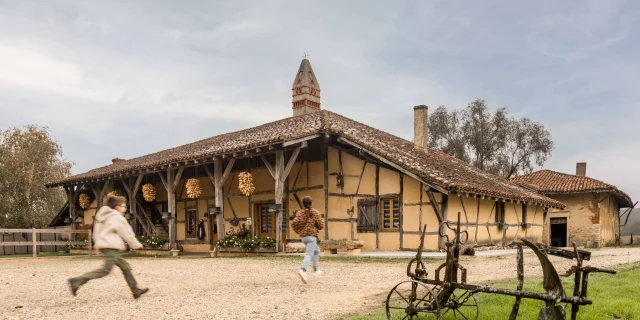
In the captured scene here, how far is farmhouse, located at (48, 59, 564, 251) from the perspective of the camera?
53.2 feet

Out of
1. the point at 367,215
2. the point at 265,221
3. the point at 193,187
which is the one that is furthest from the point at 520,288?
the point at 193,187

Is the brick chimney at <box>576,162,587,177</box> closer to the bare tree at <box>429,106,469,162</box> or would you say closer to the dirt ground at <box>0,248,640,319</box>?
the bare tree at <box>429,106,469,162</box>

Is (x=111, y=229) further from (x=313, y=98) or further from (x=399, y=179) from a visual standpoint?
(x=313, y=98)

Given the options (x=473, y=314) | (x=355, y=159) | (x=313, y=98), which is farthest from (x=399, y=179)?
(x=313, y=98)

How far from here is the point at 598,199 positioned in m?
24.8

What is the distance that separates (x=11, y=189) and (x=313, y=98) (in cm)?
1937

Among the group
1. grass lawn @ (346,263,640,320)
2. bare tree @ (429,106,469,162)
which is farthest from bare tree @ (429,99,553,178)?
grass lawn @ (346,263,640,320)

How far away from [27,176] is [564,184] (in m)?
30.5

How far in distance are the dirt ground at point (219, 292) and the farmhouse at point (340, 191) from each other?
11.2 ft

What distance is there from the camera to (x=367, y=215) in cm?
1727

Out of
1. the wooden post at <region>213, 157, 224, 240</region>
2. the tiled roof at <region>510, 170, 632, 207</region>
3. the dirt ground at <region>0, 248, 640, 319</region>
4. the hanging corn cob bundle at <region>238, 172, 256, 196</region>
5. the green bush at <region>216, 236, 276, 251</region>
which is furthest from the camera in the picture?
the tiled roof at <region>510, 170, 632, 207</region>

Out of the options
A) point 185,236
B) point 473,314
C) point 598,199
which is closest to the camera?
point 473,314

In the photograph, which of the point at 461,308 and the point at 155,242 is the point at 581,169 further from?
the point at 461,308

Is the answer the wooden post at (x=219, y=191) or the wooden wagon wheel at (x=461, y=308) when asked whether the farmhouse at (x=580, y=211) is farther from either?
the wooden wagon wheel at (x=461, y=308)
